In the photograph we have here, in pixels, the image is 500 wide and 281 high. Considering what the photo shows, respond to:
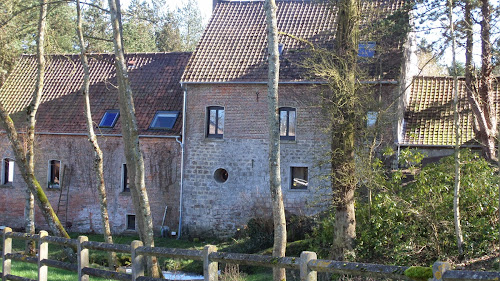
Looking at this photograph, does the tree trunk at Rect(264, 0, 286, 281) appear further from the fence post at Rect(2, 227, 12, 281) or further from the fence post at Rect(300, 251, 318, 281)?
the fence post at Rect(300, 251, 318, 281)

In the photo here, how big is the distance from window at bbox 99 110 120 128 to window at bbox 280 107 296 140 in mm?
7422

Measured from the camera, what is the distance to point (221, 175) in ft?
73.9

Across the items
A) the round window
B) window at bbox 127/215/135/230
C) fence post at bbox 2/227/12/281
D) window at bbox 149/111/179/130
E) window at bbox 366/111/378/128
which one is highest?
window at bbox 149/111/179/130

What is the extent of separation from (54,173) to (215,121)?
8096 millimetres

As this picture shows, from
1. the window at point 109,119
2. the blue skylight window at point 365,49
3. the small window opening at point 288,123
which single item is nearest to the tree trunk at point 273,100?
the blue skylight window at point 365,49

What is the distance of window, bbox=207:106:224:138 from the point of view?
2230cm

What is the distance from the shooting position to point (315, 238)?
16.5m

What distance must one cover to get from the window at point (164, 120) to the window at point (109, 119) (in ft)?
6.01

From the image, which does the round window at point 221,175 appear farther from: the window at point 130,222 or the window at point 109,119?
the window at point 109,119

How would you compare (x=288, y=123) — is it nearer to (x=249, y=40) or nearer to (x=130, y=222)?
(x=249, y=40)

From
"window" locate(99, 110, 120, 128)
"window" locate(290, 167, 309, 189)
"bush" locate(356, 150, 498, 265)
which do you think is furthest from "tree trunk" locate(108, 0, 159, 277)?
"window" locate(99, 110, 120, 128)

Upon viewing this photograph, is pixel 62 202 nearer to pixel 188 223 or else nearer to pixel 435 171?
pixel 188 223

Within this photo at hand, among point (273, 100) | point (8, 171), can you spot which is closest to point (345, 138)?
point (273, 100)

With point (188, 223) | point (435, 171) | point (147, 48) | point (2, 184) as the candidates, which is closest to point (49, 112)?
point (2, 184)
